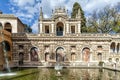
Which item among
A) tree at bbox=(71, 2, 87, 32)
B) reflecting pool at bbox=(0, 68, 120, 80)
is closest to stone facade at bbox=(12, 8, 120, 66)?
tree at bbox=(71, 2, 87, 32)

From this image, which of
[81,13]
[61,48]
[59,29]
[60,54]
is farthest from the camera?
[81,13]

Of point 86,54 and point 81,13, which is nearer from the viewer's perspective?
point 86,54

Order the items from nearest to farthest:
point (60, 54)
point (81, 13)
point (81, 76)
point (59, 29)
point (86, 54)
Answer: point (81, 76)
point (86, 54)
point (60, 54)
point (59, 29)
point (81, 13)

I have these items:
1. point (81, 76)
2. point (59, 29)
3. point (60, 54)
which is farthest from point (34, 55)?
point (81, 76)

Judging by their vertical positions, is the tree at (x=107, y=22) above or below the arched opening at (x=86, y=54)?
above

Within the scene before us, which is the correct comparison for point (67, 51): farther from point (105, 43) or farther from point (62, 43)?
point (105, 43)

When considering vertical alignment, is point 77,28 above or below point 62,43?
above

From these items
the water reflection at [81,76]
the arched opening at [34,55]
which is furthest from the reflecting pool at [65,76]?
the arched opening at [34,55]

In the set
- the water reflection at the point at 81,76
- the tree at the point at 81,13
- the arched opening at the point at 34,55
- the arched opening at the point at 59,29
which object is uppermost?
the tree at the point at 81,13

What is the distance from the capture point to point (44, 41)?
128 feet

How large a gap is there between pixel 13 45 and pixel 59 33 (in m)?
9.10

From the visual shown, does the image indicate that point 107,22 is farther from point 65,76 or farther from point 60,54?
point 65,76

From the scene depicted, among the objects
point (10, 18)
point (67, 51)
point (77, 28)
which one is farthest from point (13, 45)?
point (77, 28)

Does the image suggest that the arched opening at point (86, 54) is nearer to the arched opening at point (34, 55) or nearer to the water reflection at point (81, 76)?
the arched opening at point (34, 55)
